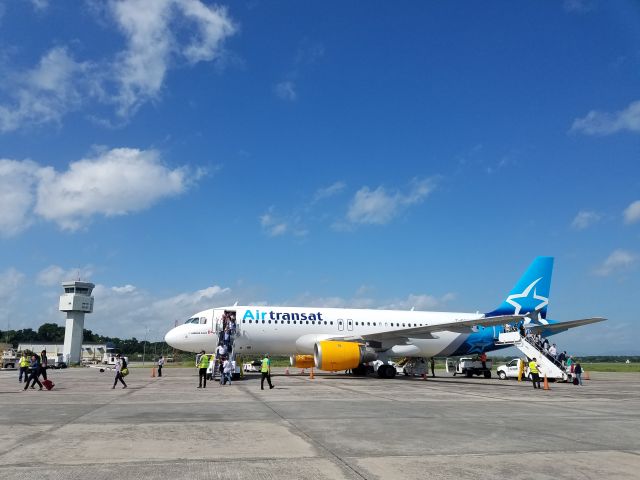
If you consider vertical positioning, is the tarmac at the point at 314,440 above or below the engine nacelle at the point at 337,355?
below

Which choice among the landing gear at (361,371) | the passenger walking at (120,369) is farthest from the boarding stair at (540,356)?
the passenger walking at (120,369)

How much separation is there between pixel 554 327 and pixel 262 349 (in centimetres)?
1733

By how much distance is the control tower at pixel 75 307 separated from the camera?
3263 inches

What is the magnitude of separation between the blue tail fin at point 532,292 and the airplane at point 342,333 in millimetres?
2247

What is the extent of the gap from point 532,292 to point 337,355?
17130 mm

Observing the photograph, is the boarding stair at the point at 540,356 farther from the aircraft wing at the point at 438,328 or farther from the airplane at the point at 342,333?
the aircraft wing at the point at 438,328

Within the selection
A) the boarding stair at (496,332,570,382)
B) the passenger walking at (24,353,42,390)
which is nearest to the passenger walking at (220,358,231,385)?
the passenger walking at (24,353,42,390)

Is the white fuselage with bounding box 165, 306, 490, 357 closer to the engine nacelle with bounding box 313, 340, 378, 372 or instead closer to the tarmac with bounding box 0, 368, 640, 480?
the engine nacelle with bounding box 313, 340, 378, 372

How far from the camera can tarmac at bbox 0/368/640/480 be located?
6.07m

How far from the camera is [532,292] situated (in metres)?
34.6

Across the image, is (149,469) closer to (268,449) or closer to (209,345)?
(268,449)

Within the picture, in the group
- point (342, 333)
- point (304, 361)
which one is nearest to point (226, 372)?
point (342, 333)

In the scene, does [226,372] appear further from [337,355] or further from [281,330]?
[281,330]

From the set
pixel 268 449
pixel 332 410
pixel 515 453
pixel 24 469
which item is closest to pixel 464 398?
pixel 332 410
